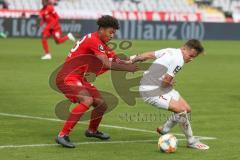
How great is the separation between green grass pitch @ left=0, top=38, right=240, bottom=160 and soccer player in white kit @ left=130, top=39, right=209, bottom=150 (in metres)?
0.42

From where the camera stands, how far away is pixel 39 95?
60.3ft

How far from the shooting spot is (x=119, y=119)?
48.3 ft

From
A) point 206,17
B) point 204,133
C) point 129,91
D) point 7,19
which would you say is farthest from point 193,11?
point 204,133

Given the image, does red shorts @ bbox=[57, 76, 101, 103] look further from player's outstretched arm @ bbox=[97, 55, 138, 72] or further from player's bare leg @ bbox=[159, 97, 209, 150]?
player's bare leg @ bbox=[159, 97, 209, 150]

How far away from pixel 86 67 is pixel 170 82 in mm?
1454

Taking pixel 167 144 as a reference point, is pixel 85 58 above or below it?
above

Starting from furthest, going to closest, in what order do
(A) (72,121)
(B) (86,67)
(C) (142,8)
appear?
(C) (142,8) < (B) (86,67) < (A) (72,121)

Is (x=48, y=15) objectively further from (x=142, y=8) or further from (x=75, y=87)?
(x=142, y=8)

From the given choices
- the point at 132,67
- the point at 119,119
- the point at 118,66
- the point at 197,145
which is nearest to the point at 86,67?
the point at 118,66

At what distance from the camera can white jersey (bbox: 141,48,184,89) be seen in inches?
446

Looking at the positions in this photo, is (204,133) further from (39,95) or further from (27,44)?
(27,44)

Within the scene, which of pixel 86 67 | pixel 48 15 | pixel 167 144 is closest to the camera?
pixel 167 144

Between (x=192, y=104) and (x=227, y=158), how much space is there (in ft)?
21.4

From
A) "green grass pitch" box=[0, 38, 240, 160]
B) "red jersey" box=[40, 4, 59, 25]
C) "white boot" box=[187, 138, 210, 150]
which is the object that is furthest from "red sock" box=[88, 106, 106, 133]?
"red jersey" box=[40, 4, 59, 25]
